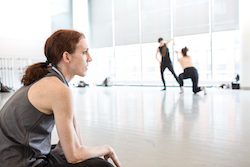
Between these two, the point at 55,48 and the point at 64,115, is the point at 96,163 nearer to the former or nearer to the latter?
the point at 64,115

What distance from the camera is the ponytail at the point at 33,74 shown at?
0.87 meters

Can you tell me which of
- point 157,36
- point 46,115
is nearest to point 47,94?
point 46,115

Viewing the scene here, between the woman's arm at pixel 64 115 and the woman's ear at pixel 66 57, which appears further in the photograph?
the woman's ear at pixel 66 57

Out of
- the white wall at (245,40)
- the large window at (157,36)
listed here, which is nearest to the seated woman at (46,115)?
the white wall at (245,40)

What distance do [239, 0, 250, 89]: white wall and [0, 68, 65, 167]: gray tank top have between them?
22.4 ft

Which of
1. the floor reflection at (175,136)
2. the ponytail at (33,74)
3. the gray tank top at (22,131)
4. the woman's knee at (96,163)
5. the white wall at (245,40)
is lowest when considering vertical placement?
the floor reflection at (175,136)

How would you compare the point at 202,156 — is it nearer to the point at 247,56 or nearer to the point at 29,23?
the point at 247,56

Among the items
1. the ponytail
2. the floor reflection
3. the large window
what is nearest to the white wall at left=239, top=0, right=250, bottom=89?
the large window

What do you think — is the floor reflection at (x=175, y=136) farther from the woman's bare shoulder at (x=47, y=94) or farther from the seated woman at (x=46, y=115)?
the woman's bare shoulder at (x=47, y=94)

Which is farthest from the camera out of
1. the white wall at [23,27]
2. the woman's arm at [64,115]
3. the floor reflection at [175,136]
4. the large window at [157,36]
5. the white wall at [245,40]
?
the white wall at [23,27]

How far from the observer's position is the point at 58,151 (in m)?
1.06

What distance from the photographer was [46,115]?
0.82 meters

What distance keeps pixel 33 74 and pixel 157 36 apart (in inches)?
333

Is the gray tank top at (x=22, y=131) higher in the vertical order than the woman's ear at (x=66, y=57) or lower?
lower
